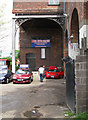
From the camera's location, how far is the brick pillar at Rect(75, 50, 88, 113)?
Answer: 499cm

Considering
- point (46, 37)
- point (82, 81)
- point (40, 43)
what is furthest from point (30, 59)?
point (82, 81)

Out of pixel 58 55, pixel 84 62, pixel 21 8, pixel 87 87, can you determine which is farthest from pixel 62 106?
pixel 58 55

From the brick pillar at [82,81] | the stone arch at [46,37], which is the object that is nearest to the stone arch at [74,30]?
the brick pillar at [82,81]

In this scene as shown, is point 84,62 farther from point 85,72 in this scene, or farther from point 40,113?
point 40,113

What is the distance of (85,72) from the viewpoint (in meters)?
5.14

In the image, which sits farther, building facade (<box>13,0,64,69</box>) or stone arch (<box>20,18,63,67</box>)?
stone arch (<box>20,18,63,67</box>)

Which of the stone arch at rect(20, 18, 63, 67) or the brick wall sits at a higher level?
the brick wall

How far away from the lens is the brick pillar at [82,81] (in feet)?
16.4

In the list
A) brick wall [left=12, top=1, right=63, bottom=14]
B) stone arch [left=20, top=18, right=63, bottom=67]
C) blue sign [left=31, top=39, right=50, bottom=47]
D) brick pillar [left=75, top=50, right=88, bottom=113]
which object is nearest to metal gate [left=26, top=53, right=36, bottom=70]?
stone arch [left=20, top=18, right=63, bottom=67]

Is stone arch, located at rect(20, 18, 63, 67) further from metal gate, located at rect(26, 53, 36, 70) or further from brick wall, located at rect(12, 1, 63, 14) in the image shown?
brick wall, located at rect(12, 1, 63, 14)

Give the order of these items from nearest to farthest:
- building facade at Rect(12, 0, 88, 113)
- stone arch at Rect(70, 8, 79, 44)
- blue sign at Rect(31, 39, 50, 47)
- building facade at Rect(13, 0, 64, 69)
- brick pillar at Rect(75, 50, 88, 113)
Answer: brick pillar at Rect(75, 50, 88, 113) → building facade at Rect(12, 0, 88, 113) → stone arch at Rect(70, 8, 79, 44) → blue sign at Rect(31, 39, 50, 47) → building facade at Rect(13, 0, 64, 69)

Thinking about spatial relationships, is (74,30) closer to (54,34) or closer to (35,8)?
(35,8)

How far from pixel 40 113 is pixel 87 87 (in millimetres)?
2030

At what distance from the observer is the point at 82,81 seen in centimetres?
508
